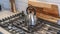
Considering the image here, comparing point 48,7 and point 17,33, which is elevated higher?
point 48,7

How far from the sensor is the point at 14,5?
187cm

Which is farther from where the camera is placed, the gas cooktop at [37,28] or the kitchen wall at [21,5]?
the kitchen wall at [21,5]

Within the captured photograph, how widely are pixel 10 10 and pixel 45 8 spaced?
74cm

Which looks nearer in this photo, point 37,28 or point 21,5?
point 37,28

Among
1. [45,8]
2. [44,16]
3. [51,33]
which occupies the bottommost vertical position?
[51,33]

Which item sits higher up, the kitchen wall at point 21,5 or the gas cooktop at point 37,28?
the kitchen wall at point 21,5

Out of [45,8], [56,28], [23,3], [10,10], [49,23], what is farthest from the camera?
[10,10]

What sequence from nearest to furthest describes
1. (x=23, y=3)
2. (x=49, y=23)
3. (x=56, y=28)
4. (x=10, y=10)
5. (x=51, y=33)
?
(x=51, y=33) < (x=56, y=28) < (x=49, y=23) < (x=23, y=3) < (x=10, y=10)

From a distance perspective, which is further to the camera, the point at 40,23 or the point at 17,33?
the point at 40,23

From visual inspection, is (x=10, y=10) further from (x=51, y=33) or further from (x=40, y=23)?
(x=51, y=33)

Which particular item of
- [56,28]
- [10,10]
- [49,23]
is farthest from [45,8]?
[10,10]

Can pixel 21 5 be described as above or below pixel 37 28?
above

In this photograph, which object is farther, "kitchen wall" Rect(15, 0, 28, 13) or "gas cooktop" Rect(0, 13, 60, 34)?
"kitchen wall" Rect(15, 0, 28, 13)

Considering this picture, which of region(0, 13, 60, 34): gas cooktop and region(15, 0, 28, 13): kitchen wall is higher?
region(15, 0, 28, 13): kitchen wall
